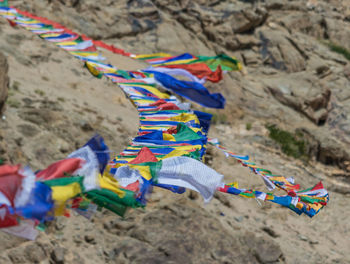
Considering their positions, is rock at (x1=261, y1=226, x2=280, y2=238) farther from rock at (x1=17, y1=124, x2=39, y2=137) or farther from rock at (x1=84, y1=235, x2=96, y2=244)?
rock at (x1=17, y1=124, x2=39, y2=137)

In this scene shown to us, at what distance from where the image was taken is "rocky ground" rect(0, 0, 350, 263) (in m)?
8.67

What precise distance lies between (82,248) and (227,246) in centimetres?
259

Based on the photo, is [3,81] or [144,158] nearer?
[144,158]

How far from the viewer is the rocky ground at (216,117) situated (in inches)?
341

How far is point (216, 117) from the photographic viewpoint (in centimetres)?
1648

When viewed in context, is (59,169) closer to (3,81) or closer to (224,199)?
(3,81)

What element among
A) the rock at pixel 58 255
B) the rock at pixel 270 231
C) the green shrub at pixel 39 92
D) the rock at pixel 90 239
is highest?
the green shrub at pixel 39 92

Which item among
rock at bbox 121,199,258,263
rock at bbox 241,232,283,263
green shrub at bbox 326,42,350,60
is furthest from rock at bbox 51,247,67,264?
green shrub at bbox 326,42,350,60

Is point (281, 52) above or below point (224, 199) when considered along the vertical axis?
below

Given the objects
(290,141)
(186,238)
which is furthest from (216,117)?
(186,238)

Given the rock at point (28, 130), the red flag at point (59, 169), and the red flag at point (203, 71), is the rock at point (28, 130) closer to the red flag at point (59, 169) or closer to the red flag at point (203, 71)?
the red flag at point (203, 71)

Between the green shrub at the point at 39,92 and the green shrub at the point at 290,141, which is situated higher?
the green shrub at the point at 39,92

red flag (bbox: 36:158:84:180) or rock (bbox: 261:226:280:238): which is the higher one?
red flag (bbox: 36:158:84:180)

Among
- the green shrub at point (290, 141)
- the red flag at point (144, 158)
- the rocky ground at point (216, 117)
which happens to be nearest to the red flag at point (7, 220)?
the red flag at point (144, 158)
